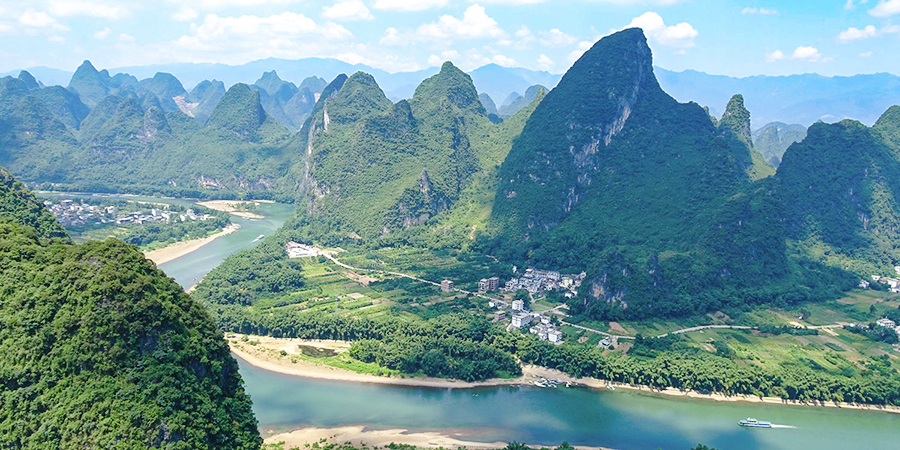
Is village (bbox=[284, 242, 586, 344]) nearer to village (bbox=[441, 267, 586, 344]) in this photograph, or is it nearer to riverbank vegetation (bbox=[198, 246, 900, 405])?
village (bbox=[441, 267, 586, 344])

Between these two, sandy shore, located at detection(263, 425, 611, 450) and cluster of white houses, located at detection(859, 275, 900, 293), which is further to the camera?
cluster of white houses, located at detection(859, 275, 900, 293)

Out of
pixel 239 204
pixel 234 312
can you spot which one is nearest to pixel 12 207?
pixel 234 312

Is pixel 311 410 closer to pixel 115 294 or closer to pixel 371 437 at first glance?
pixel 371 437

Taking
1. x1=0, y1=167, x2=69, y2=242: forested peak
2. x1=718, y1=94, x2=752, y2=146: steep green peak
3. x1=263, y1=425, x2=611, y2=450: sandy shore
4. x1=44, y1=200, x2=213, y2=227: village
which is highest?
x1=718, y1=94, x2=752, y2=146: steep green peak

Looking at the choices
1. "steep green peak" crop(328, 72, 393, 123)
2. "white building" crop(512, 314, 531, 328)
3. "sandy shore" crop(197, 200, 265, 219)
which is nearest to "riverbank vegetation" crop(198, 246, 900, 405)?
"white building" crop(512, 314, 531, 328)

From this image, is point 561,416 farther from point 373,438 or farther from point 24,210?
point 24,210
